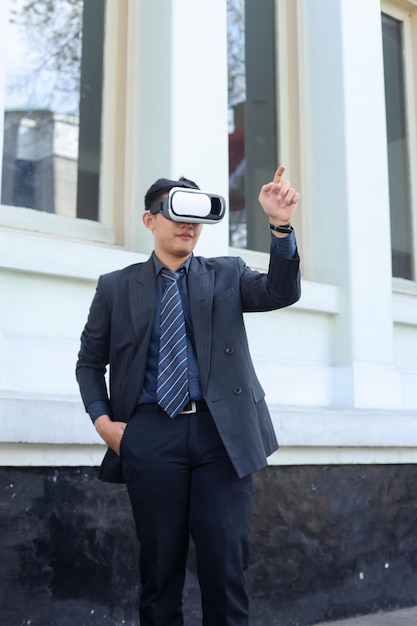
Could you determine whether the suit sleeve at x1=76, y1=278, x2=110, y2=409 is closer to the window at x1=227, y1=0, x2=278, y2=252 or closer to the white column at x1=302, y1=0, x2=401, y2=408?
the white column at x1=302, y1=0, x2=401, y2=408

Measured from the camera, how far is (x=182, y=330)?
2744 millimetres

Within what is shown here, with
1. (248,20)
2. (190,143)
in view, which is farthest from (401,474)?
(248,20)

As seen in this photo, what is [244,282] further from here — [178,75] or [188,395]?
[178,75]

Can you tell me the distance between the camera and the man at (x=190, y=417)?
104 inches

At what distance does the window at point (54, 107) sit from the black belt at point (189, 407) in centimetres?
209

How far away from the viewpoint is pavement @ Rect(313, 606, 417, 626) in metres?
4.62

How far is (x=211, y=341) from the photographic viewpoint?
9.09 ft

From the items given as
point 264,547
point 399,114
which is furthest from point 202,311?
point 399,114

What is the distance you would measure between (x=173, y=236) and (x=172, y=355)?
0.40 metres

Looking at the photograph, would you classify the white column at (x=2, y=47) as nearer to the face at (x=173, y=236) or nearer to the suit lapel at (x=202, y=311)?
the face at (x=173, y=236)

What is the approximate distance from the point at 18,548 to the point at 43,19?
2981 mm

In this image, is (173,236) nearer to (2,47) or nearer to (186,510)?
(186,510)

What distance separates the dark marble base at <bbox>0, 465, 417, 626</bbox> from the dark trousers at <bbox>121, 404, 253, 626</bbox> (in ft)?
3.62

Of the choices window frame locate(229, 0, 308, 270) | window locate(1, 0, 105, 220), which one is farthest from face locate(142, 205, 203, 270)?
window frame locate(229, 0, 308, 270)
